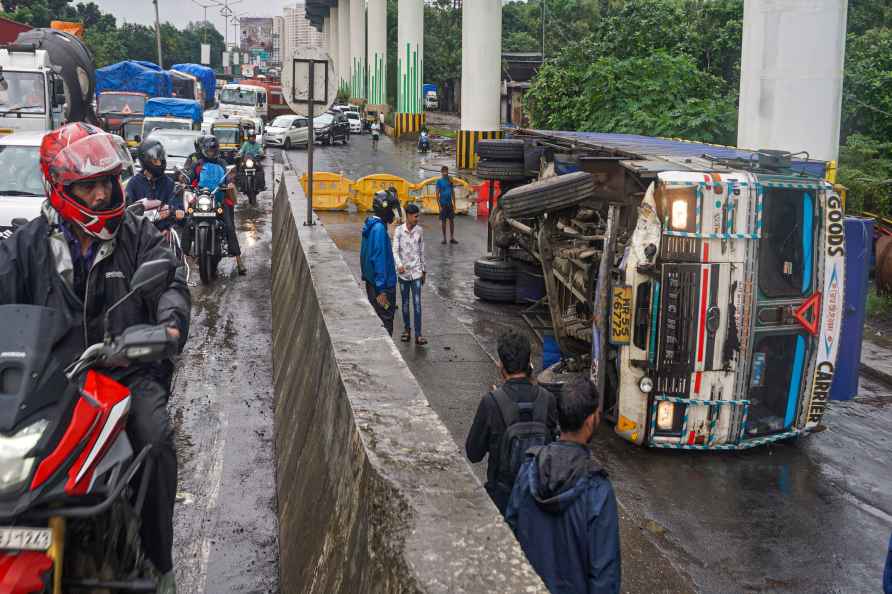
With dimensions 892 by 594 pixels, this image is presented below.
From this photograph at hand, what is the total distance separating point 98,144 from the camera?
4328 mm

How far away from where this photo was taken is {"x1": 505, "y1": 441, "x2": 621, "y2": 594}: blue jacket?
377cm

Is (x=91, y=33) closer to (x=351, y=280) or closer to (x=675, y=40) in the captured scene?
(x=675, y=40)

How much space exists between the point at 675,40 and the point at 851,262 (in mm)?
22027

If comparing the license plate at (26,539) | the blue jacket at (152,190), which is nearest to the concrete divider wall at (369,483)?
the license plate at (26,539)

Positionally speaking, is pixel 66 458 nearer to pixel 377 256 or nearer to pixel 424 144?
pixel 377 256

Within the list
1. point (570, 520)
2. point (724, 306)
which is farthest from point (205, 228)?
point (570, 520)

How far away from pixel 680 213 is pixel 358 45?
77.8 metres

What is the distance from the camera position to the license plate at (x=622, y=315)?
8180 millimetres

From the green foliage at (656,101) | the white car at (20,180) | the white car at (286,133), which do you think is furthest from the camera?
the white car at (286,133)

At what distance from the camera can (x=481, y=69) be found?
Answer: 129 feet

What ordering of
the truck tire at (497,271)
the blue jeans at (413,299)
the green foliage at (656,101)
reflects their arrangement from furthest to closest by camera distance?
1. the green foliage at (656,101)
2. the truck tire at (497,271)
3. the blue jeans at (413,299)

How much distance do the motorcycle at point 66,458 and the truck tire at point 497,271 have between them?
1068 centimetres

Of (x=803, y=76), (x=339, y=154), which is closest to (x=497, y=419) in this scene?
(x=803, y=76)

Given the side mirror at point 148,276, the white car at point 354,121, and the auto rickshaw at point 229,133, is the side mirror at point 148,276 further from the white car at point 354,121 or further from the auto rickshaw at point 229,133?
the white car at point 354,121
